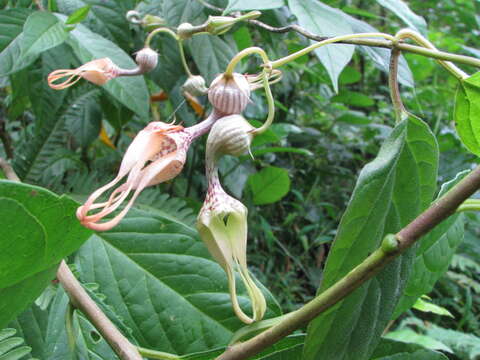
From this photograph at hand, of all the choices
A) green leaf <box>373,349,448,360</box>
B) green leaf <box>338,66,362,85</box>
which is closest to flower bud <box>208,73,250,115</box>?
green leaf <box>373,349,448,360</box>

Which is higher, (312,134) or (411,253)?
(411,253)

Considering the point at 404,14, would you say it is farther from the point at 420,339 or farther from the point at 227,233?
the point at 420,339

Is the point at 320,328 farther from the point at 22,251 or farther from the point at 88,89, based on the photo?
the point at 88,89

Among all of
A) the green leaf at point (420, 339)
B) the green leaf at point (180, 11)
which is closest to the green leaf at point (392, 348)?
the green leaf at point (180, 11)

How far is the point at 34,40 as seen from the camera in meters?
0.47

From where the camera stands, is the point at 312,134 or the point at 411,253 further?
the point at 312,134

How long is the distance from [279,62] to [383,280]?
14 centimetres

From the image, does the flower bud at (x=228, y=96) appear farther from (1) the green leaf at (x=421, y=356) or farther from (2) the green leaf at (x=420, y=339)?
(2) the green leaf at (x=420, y=339)

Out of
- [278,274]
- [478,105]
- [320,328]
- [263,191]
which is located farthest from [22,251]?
[278,274]

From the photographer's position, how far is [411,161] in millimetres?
291

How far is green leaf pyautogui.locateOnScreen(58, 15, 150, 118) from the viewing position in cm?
54

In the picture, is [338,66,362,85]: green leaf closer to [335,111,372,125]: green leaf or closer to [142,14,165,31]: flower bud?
[335,111,372,125]: green leaf

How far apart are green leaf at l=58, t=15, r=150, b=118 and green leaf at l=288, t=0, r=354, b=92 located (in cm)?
21

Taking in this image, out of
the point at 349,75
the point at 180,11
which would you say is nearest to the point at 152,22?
the point at 180,11
